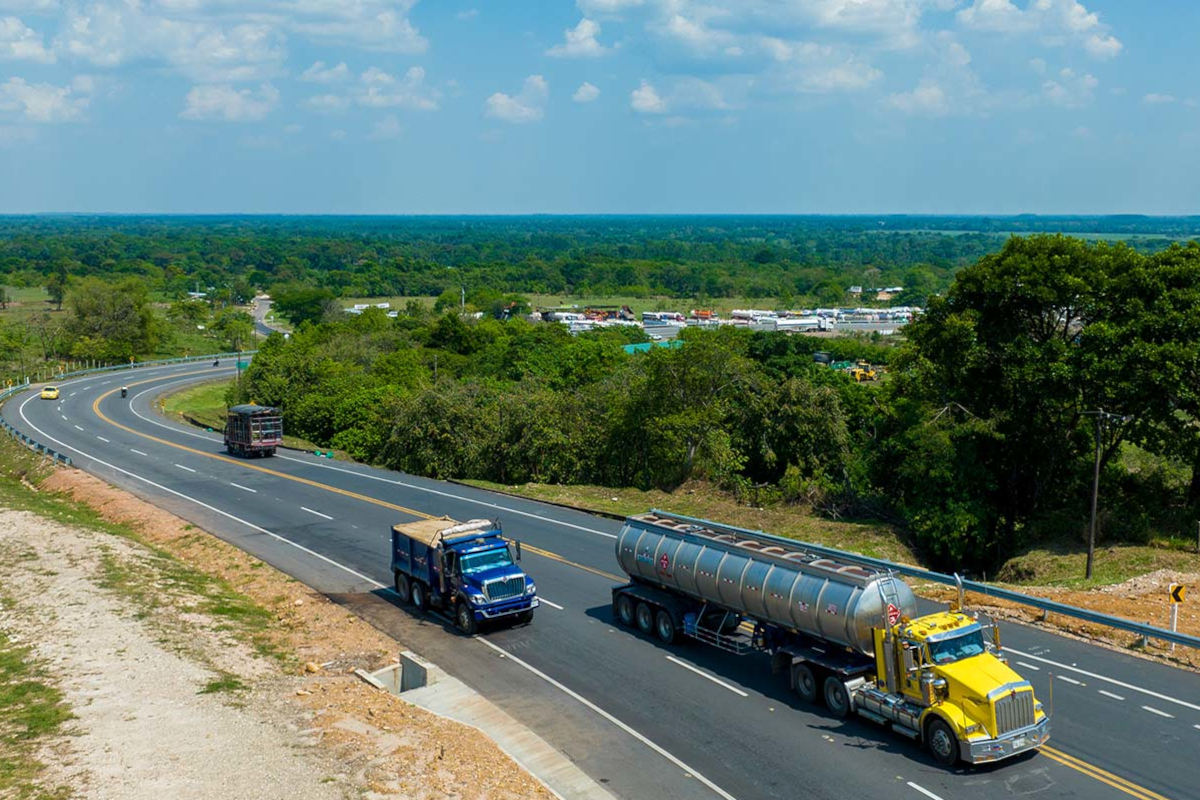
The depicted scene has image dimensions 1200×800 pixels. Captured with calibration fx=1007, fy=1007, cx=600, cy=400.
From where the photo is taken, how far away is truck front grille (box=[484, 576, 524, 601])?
26.2 metres

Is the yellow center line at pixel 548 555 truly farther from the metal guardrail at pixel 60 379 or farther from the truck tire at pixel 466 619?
the metal guardrail at pixel 60 379

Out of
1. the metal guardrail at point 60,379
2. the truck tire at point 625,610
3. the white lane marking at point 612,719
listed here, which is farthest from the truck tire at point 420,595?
the metal guardrail at point 60,379

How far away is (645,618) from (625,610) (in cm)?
85

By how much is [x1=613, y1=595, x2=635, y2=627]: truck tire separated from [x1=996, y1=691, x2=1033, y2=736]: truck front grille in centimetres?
1054

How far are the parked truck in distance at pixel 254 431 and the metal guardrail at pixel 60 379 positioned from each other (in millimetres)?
8827

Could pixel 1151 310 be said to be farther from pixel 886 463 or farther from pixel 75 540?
pixel 75 540

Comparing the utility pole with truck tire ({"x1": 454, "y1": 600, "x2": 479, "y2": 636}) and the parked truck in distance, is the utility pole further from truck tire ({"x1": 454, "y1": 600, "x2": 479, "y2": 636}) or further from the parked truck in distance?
the parked truck in distance

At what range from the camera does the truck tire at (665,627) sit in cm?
2511

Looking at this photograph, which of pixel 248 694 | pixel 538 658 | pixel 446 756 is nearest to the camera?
pixel 446 756

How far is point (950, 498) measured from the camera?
37.5 meters

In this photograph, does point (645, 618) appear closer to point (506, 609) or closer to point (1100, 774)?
point (506, 609)

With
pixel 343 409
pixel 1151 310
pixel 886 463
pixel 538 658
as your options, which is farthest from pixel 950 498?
pixel 343 409

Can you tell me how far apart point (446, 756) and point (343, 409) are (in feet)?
188

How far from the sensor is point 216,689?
2203 centimetres
